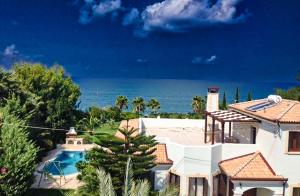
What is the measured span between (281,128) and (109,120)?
28.0 m

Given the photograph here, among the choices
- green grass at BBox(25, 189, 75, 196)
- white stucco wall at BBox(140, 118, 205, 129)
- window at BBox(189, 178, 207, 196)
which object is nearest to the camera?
window at BBox(189, 178, 207, 196)

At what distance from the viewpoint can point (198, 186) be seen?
17812mm

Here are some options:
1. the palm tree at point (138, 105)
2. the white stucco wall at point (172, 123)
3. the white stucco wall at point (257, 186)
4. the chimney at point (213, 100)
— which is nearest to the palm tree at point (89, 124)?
the palm tree at point (138, 105)

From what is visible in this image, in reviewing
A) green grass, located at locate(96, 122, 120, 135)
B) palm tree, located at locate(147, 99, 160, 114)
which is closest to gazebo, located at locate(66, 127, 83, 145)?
green grass, located at locate(96, 122, 120, 135)

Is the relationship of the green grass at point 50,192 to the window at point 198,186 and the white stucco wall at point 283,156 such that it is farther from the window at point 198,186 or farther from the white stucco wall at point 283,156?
the white stucco wall at point 283,156

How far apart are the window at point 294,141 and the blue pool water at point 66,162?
1379cm

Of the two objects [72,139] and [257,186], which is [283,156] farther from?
[72,139]

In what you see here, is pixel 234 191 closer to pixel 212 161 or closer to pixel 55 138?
pixel 212 161

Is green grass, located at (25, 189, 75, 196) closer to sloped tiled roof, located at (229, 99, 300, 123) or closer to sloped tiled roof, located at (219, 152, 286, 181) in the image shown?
sloped tiled roof, located at (219, 152, 286, 181)

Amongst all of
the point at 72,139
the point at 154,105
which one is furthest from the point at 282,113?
the point at 154,105

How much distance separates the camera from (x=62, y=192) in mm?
19250

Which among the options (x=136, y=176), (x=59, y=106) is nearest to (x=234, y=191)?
(x=136, y=176)

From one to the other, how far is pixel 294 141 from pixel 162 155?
6.04 m

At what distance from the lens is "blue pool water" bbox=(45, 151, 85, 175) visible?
25.1 metres
